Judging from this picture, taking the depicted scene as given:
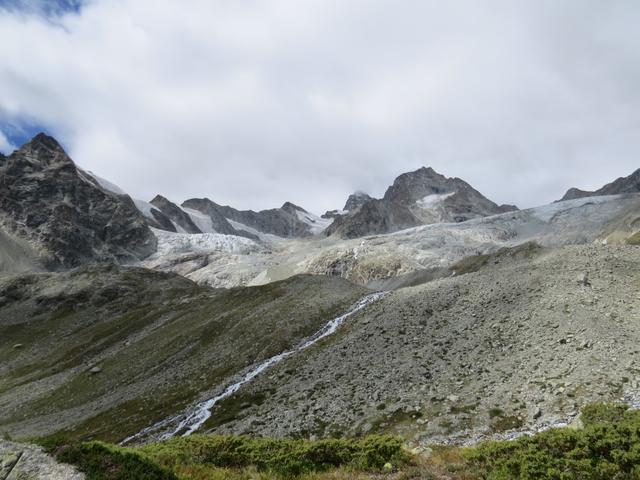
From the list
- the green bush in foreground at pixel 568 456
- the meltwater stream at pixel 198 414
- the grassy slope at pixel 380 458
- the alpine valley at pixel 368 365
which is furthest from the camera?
the meltwater stream at pixel 198 414

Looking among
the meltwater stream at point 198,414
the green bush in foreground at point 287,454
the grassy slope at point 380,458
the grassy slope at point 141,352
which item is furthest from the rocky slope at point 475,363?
the grassy slope at point 141,352

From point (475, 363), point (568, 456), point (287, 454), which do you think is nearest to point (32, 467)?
Answer: point (287, 454)

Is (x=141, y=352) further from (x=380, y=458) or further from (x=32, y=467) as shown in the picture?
(x=380, y=458)

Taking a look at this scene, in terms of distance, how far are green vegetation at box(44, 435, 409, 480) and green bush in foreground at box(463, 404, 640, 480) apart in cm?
405

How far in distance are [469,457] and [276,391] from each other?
31061 millimetres

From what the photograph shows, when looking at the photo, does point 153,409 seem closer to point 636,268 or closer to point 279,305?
point 279,305

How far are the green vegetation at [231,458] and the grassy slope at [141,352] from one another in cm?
3164

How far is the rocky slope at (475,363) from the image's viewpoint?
30.4 meters

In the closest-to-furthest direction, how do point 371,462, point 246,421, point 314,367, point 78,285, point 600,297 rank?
point 371,462, point 246,421, point 600,297, point 314,367, point 78,285

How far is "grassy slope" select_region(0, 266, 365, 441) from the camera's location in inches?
2260

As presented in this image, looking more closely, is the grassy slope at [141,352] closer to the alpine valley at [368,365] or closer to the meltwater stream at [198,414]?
the alpine valley at [368,365]

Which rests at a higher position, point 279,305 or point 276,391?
point 279,305

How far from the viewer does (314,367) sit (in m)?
49.1

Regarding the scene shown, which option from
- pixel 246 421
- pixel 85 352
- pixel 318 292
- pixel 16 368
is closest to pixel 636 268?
pixel 246 421
